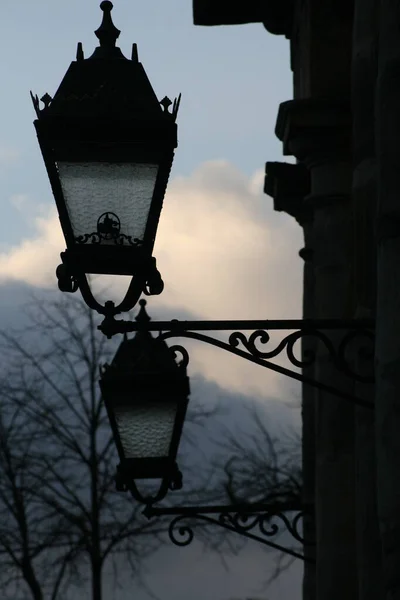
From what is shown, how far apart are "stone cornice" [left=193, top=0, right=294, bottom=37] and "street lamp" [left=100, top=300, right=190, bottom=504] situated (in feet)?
21.1

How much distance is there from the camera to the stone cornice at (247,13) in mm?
17297

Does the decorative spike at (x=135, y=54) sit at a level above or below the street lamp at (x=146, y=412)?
above

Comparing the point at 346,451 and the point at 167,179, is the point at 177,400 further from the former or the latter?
the point at 167,179

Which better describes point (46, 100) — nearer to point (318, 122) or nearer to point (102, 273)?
point (102, 273)

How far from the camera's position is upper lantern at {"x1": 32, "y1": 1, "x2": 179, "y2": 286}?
748 cm

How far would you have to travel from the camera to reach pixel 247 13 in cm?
1778

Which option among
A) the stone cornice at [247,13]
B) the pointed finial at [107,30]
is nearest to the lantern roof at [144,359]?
the pointed finial at [107,30]

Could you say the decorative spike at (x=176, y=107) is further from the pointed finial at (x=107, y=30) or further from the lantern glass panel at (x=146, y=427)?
the lantern glass panel at (x=146, y=427)

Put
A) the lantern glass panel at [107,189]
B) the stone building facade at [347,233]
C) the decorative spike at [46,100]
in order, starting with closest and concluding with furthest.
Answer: the stone building facade at [347,233]
the lantern glass panel at [107,189]
the decorative spike at [46,100]

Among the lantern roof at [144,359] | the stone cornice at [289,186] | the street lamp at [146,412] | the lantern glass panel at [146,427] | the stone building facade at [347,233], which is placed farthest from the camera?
the stone cornice at [289,186]

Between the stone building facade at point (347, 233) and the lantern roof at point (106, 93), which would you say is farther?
the lantern roof at point (106, 93)

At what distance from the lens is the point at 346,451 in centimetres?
1338

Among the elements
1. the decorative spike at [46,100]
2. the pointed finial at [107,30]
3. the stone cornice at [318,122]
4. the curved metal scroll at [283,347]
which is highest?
the stone cornice at [318,122]

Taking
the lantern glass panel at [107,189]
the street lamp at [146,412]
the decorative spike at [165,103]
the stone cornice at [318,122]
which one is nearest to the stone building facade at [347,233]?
the stone cornice at [318,122]
